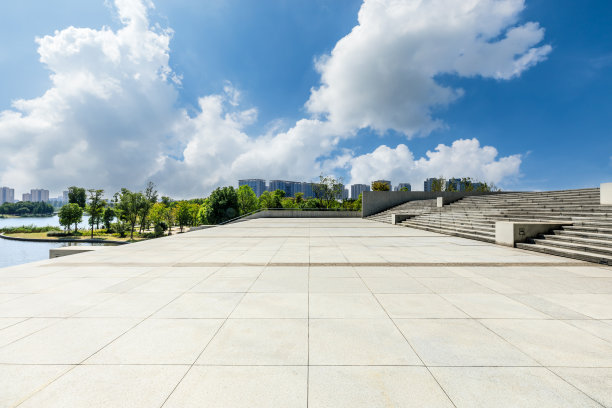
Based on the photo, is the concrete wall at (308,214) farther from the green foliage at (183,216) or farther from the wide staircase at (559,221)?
the green foliage at (183,216)

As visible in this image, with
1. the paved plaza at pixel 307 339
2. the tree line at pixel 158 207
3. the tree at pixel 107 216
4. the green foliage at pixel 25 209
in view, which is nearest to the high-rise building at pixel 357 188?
the tree line at pixel 158 207

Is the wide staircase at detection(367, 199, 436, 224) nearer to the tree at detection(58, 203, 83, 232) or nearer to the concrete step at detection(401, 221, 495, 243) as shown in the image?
the concrete step at detection(401, 221, 495, 243)

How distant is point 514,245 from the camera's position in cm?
1067

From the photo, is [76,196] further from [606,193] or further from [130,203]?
[606,193]

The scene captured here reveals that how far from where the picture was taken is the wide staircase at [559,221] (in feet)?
28.7

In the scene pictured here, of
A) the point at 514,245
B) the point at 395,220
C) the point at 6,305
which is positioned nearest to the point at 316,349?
the point at 6,305

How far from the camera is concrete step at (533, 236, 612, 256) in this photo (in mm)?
8195

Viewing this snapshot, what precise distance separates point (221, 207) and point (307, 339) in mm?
49733

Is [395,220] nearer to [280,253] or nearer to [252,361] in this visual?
[280,253]

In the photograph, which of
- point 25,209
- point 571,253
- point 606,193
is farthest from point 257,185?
point 571,253

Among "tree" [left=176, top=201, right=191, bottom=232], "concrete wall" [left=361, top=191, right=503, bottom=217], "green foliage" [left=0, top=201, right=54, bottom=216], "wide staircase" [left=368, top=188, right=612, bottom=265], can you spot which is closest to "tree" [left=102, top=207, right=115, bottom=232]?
"tree" [left=176, top=201, right=191, bottom=232]

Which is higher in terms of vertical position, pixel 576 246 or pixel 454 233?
pixel 576 246

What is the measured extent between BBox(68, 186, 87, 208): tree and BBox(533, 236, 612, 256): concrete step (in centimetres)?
10213

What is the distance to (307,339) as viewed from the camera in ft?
11.6
